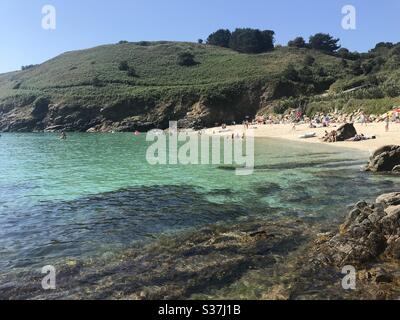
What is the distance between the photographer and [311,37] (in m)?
153

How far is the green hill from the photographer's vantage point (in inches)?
3706

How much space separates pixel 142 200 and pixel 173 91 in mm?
85445

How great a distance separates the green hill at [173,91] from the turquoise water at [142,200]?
49413mm

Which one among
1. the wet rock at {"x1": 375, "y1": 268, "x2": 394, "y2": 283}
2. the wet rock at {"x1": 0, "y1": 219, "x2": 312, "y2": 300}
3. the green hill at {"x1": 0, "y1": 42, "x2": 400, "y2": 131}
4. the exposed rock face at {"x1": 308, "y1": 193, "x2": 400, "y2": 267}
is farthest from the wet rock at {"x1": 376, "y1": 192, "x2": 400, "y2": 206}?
the green hill at {"x1": 0, "y1": 42, "x2": 400, "y2": 131}

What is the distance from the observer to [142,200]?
18.8 meters

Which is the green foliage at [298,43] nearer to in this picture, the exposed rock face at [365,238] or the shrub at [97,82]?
the shrub at [97,82]

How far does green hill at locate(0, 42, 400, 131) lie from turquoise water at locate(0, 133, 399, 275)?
162 feet

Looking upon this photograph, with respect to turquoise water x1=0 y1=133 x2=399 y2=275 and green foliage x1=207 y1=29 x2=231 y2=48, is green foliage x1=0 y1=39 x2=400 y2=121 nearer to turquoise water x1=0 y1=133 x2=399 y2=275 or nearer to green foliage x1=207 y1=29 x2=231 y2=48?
green foliage x1=207 y1=29 x2=231 y2=48

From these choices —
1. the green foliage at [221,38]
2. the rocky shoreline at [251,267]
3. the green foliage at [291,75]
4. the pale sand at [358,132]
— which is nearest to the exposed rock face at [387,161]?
the pale sand at [358,132]

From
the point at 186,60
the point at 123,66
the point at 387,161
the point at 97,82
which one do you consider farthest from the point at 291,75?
the point at 387,161

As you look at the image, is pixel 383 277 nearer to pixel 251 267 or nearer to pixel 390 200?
pixel 251 267
